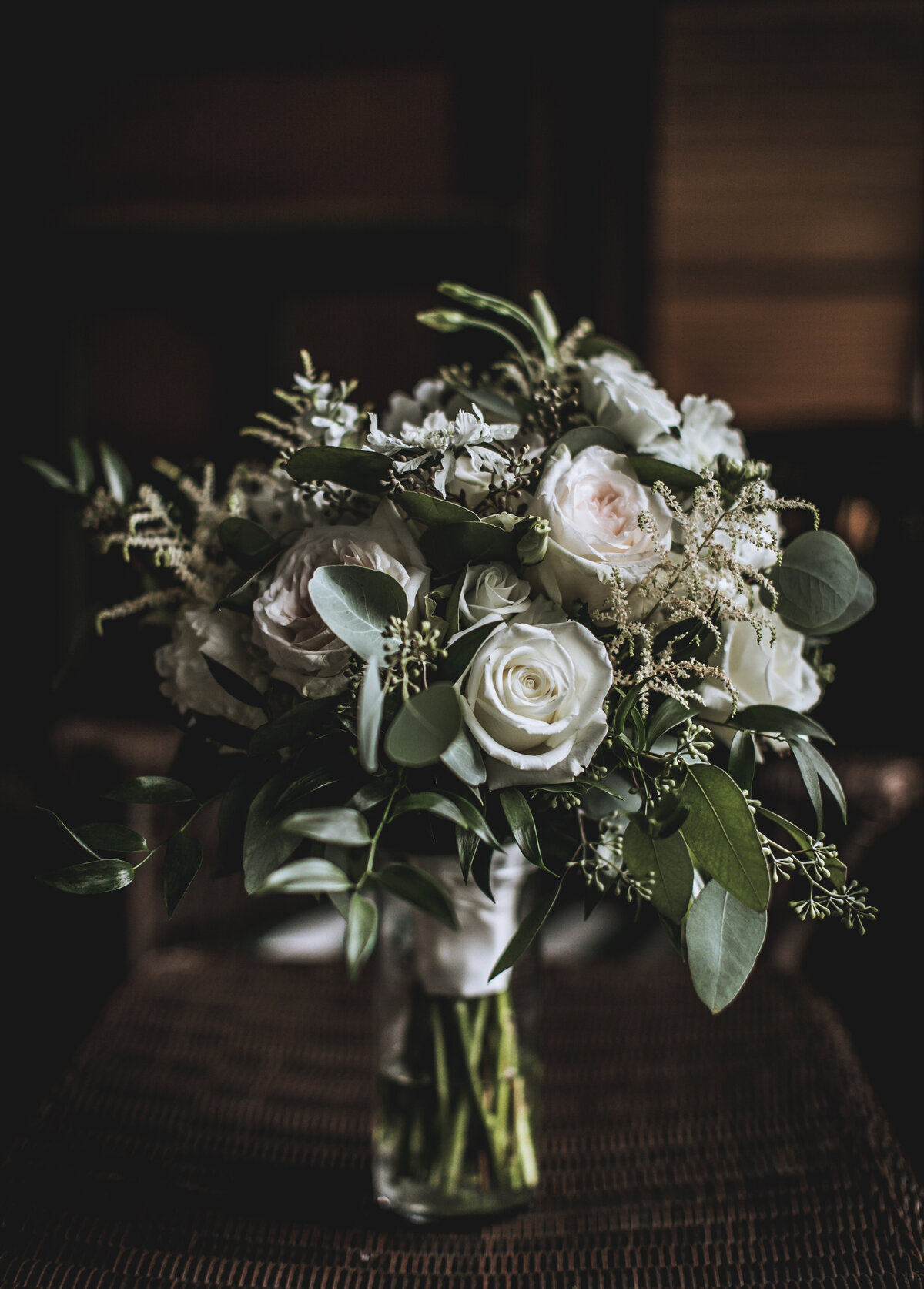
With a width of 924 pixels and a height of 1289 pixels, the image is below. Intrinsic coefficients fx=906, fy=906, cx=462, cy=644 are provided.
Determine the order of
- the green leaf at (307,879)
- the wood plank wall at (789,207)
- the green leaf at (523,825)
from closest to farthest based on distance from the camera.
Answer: the green leaf at (307,879) → the green leaf at (523,825) → the wood plank wall at (789,207)

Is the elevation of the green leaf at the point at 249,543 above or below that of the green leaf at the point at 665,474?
below

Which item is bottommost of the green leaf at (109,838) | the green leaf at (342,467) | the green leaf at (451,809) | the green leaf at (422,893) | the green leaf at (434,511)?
the green leaf at (109,838)

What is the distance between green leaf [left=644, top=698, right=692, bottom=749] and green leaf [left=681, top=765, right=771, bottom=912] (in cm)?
3

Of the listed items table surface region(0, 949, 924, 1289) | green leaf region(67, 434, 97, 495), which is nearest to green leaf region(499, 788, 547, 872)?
table surface region(0, 949, 924, 1289)

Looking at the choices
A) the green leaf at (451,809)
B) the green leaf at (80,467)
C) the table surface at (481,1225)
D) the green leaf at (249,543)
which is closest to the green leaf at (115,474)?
the green leaf at (80,467)

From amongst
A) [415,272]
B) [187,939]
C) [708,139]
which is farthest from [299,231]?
[187,939]

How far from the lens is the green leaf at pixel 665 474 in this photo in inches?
21.0

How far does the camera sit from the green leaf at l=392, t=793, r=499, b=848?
44 cm

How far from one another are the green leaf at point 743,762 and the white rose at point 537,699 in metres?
0.11

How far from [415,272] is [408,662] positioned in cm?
167

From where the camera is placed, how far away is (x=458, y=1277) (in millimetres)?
576

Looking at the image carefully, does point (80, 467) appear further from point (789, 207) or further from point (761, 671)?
point (789, 207)

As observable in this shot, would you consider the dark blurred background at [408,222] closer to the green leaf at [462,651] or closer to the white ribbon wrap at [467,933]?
the white ribbon wrap at [467,933]

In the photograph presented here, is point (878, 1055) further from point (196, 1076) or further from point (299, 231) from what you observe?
point (299, 231)
